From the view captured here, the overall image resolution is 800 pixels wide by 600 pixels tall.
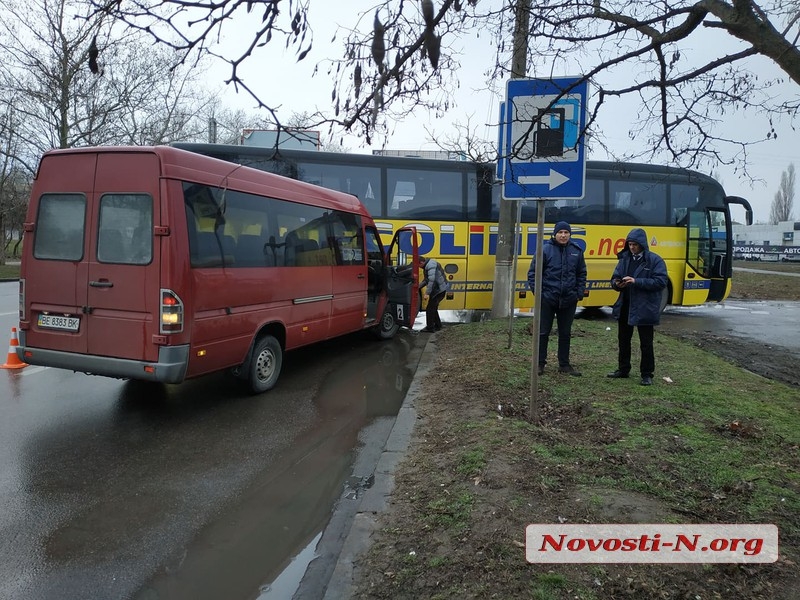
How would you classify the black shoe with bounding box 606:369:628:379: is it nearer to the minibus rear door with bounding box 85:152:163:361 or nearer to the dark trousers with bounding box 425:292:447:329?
the minibus rear door with bounding box 85:152:163:361

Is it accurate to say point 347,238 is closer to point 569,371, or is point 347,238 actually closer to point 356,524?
point 569,371

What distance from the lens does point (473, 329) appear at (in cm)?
1048

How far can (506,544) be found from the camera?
9.17 feet

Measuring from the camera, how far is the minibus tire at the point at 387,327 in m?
10.3

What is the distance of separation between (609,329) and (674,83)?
787 cm

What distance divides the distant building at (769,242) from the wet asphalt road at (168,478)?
59.1m

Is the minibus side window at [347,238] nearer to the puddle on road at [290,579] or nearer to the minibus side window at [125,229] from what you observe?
the minibus side window at [125,229]

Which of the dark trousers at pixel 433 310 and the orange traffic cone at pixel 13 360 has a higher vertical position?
the dark trousers at pixel 433 310

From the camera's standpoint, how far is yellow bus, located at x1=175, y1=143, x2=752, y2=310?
39.0 feet

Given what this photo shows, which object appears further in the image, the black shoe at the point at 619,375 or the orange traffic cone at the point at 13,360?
the orange traffic cone at the point at 13,360

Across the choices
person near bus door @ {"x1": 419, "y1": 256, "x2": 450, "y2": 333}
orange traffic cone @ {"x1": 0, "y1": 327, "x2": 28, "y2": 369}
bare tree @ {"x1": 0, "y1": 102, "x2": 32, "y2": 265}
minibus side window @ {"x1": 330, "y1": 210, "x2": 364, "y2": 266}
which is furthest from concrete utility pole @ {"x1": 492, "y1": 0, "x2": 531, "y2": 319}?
bare tree @ {"x1": 0, "y1": 102, "x2": 32, "y2": 265}

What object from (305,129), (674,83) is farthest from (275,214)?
(674,83)

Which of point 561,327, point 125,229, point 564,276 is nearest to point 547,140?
point 564,276

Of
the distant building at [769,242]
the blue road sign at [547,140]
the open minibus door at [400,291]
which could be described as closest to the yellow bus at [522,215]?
the open minibus door at [400,291]
